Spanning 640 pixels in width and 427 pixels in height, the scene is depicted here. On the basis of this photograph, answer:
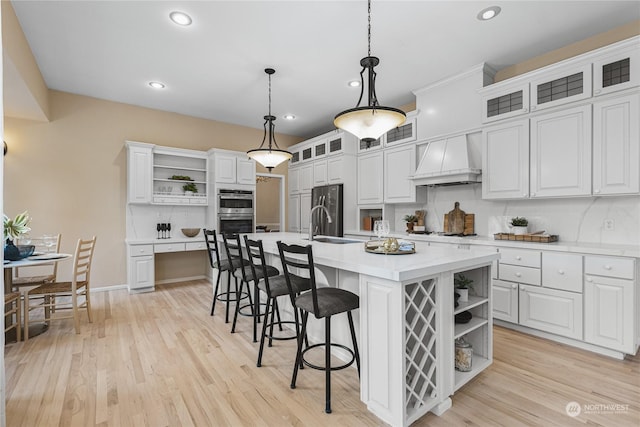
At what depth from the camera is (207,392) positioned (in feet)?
7.13

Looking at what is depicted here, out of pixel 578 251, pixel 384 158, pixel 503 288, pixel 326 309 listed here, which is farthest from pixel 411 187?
pixel 326 309

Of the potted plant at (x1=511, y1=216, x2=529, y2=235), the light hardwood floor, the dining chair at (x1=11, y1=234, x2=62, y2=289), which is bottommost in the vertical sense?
the light hardwood floor

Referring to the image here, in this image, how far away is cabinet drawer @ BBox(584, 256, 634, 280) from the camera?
2.56m

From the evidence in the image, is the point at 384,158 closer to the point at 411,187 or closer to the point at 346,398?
the point at 411,187

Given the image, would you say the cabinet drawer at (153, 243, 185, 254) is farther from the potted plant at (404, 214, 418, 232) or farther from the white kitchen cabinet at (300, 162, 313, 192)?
the potted plant at (404, 214, 418, 232)

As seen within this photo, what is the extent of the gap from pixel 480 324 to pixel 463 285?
303mm

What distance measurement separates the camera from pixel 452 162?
393 cm

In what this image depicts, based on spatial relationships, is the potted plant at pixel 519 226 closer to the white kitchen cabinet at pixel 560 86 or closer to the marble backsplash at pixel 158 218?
the white kitchen cabinet at pixel 560 86

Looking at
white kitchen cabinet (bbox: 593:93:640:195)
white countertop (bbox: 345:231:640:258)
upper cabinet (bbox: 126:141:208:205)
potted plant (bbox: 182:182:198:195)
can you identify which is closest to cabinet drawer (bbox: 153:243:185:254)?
upper cabinet (bbox: 126:141:208:205)

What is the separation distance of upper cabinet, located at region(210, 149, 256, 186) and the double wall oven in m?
0.20

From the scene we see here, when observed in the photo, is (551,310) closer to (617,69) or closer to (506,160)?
(506,160)

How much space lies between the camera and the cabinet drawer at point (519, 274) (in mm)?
3081

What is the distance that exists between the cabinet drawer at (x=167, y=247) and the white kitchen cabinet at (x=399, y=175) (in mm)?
3394

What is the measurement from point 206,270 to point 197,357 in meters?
3.36
